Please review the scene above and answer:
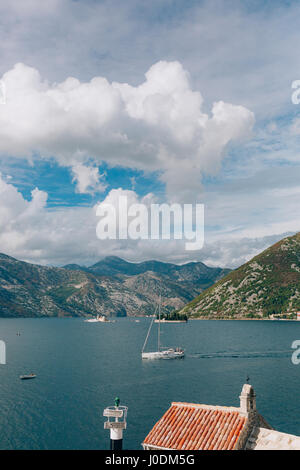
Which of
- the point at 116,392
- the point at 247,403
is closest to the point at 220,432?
the point at 247,403

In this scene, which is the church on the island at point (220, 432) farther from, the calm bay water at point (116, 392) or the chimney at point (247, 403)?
the calm bay water at point (116, 392)

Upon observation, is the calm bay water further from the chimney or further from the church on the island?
the chimney

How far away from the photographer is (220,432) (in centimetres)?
3847

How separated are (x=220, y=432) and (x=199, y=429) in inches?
83.0

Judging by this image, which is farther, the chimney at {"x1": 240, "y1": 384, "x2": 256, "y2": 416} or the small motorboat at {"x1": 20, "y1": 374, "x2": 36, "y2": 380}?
the small motorboat at {"x1": 20, "y1": 374, "x2": 36, "y2": 380}

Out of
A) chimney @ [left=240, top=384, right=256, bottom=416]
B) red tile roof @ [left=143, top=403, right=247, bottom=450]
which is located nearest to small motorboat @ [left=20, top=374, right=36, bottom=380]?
red tile roof @ [left=143, top=403, right=247, bottom=450]

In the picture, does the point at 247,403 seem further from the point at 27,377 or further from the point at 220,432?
the point at 27,377

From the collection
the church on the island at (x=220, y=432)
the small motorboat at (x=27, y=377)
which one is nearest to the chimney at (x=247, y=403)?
the church on the island at (x=220, y=432)

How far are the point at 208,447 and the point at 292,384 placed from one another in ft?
361

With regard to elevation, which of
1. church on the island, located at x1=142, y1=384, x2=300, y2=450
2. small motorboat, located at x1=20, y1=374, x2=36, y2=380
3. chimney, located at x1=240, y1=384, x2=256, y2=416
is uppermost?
chimney, located at x1=240, y1=384, x2=256, y2=416

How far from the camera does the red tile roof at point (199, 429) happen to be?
124ft

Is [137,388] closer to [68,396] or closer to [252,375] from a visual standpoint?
[68,396]

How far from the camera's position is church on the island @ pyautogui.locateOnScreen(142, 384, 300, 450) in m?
37.8

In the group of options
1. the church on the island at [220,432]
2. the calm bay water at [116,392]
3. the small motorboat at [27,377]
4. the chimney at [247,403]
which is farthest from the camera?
the small motorboat at [27,377]
